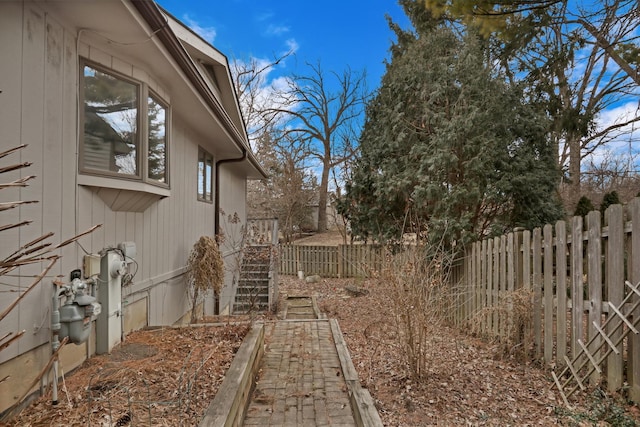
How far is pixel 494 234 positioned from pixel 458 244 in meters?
0.73

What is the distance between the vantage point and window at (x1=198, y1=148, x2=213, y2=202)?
769 cm

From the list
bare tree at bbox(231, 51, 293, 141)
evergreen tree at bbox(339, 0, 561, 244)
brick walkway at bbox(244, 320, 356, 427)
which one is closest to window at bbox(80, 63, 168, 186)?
brick walkway at bbox(244, 320, 356, 427)

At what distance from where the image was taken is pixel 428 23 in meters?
8.12

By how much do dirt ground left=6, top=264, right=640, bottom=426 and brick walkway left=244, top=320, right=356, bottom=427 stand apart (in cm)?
35


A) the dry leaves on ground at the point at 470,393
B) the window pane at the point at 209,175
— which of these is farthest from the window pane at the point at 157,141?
the window pane at the point at 209,175

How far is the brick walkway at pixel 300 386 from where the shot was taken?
10.9 feet

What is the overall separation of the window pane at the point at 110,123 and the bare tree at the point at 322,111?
728 inches

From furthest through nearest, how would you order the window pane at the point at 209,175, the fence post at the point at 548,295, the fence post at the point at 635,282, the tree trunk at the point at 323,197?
the tree trunk at the point at 323,197 < the window pane at the point at 209,175 < the fence post at the point at 548,295 < the fence post at the point at 635,282

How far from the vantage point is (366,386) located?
3.83 m

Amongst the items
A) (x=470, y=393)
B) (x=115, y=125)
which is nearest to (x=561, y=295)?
(x=470, y=393)

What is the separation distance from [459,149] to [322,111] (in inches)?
728

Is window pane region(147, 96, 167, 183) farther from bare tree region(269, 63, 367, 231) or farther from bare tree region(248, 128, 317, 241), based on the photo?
bare tree region(269, 63, 367, 231)

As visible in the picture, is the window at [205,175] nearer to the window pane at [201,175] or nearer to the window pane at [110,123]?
the window pane at [201,175]

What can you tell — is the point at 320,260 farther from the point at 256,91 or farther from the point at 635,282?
the point at 635,282
